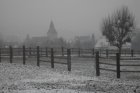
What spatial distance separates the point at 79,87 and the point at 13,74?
609 centimetres

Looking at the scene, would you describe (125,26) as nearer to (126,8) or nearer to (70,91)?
(126,8)

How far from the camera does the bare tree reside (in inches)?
1598

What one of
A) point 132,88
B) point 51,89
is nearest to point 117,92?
point 132,88

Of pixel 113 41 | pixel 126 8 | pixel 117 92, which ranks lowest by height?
pixel 117 92

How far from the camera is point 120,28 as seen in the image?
4100 cm

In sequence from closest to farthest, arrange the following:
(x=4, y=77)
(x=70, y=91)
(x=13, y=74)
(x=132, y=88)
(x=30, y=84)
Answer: (x=70, y=91) → (x=132, y=88) → (x=30, y=84) → (x=4, y=77) → (x=13, y=74)

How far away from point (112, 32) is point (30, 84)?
3070 cm

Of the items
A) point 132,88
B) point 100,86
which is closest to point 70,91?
point 100,86

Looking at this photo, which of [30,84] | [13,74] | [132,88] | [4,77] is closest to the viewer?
[132,88]

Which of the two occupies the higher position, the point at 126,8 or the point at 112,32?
the point at 126,8

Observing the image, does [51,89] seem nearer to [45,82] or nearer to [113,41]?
[45,82]

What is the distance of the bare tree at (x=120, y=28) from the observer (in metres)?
40.6

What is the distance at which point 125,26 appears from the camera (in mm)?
40625

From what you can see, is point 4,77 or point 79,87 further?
point 4,77
